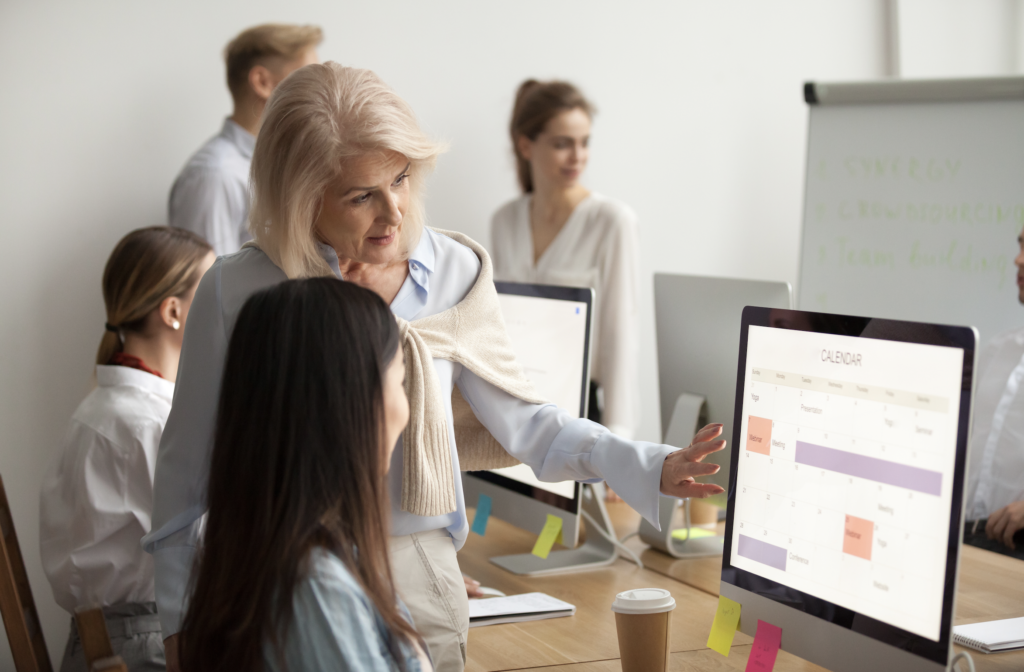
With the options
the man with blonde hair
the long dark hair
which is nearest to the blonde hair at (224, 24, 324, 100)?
the man with blonde hair

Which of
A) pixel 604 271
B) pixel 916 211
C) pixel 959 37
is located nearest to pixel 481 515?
pixel 604 271

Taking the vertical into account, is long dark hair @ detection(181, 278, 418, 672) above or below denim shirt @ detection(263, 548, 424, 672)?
above

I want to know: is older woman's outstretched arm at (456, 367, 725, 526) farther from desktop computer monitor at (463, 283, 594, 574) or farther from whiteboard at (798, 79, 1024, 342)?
whiteboard at (798, 79, 1024, 342)

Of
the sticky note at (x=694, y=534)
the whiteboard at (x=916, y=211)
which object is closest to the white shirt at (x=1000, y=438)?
the whiteboard at (x=916, y=211)

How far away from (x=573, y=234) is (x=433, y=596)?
183cm

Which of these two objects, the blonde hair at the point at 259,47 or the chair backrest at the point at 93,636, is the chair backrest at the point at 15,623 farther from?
the blonde hair at the point at 259,47

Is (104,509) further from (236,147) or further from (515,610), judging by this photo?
(236,147)

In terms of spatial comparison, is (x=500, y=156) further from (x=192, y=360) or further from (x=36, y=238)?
(x=192, y=360)

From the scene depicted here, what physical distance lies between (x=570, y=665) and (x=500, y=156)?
2.22 m

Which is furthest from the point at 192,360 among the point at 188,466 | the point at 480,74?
the point at 480,74

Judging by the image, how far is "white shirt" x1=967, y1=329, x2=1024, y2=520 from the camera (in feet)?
7.13

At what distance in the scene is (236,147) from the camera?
245cm

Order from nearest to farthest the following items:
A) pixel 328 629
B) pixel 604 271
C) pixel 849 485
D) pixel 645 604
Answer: pixel 328 629
pixel 849 485
pixel 645 604
pixel 604 271

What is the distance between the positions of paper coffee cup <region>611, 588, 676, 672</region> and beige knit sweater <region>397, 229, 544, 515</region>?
0.28 metres
